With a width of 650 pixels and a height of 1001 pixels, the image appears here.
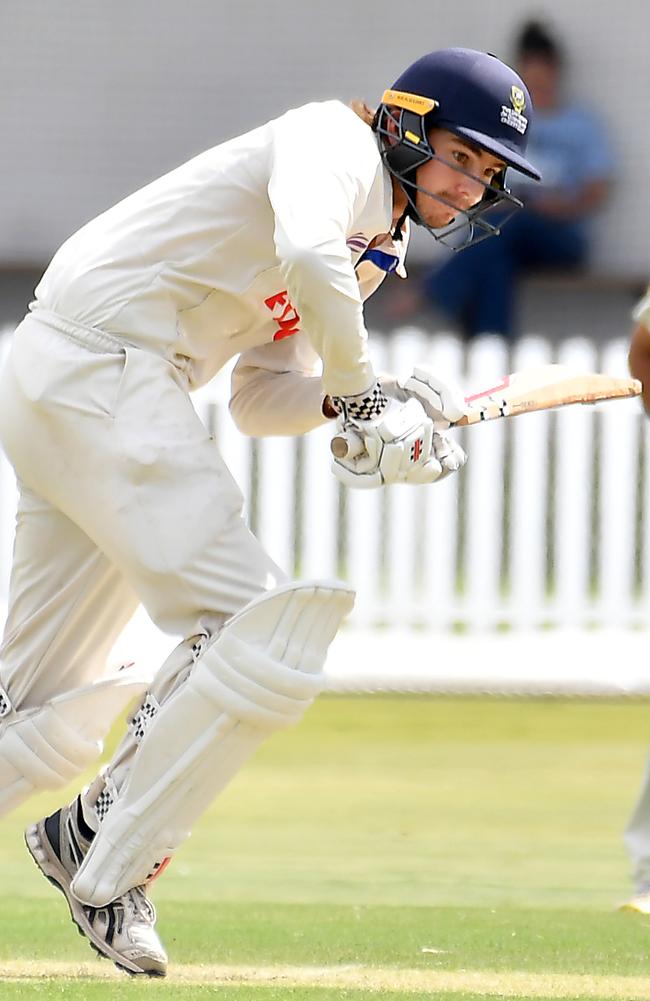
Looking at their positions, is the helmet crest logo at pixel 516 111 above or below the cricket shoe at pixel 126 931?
above

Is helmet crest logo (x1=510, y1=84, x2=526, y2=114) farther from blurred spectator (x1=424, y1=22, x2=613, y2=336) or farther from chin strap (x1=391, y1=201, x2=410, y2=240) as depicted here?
blurred spectator (x1=424, y1=22, x2=613, y2=336)

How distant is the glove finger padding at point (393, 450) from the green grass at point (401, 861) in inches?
35.8

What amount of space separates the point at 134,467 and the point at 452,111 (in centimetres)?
90

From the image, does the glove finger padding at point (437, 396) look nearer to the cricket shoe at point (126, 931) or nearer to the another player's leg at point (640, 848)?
the cricket shoe at point (126, 931)

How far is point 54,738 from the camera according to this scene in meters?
4.02

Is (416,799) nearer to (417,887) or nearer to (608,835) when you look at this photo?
(608,835)

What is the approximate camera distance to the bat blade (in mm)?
4059

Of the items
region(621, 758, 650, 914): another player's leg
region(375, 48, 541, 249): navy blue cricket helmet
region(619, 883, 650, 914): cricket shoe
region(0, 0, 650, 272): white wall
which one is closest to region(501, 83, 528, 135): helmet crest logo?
region(375, 48, 541, 249): navy blue cricket helmet

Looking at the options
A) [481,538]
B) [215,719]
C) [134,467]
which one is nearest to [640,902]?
[215,719]

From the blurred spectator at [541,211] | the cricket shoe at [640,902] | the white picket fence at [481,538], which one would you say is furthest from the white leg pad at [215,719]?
the blurred spectator at [541,211]

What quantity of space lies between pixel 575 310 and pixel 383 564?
5218 mm

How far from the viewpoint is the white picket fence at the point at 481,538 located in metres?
8.38

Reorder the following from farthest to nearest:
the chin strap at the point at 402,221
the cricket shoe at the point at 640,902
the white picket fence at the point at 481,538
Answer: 1. the white picket fence at the point at 481,538
2. the cricket shoe at the point at 640,902
3. the chin strap at the point at 402,221

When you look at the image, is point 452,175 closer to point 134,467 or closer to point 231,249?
point 231,249
